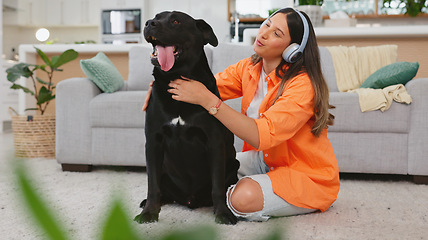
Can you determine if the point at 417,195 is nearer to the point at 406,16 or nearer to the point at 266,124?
the point at 266,124

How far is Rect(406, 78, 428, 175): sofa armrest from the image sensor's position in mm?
2324

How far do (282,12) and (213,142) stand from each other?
0.55 meters

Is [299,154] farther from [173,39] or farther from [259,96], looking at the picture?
[173,39]

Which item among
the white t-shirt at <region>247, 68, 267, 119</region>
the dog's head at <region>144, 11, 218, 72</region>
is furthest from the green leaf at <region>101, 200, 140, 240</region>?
the white t-shirt at <region>247, 68, 267, 119</region>

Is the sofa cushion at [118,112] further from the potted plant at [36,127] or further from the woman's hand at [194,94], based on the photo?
the woman's hand at [194,94]

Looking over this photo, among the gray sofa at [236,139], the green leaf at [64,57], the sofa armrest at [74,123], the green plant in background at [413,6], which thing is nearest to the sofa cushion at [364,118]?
the gray sofa at [236,139]

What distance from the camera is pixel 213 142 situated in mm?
1446

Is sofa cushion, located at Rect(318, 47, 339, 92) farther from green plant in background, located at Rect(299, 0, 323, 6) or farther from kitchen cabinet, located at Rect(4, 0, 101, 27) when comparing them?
kitchen cabinet, located at Rect(4, 0, 101, 27)

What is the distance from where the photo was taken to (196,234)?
18 centimetres

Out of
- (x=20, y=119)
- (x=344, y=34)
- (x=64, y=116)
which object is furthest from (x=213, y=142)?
(x=344, y=34)

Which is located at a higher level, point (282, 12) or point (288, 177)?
point (282, 12)

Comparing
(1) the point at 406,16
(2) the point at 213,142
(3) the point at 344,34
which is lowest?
(2) the point at 213,142

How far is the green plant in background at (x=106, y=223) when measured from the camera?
0.49 feet

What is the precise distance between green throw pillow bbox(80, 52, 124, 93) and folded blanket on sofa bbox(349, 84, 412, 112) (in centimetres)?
155
